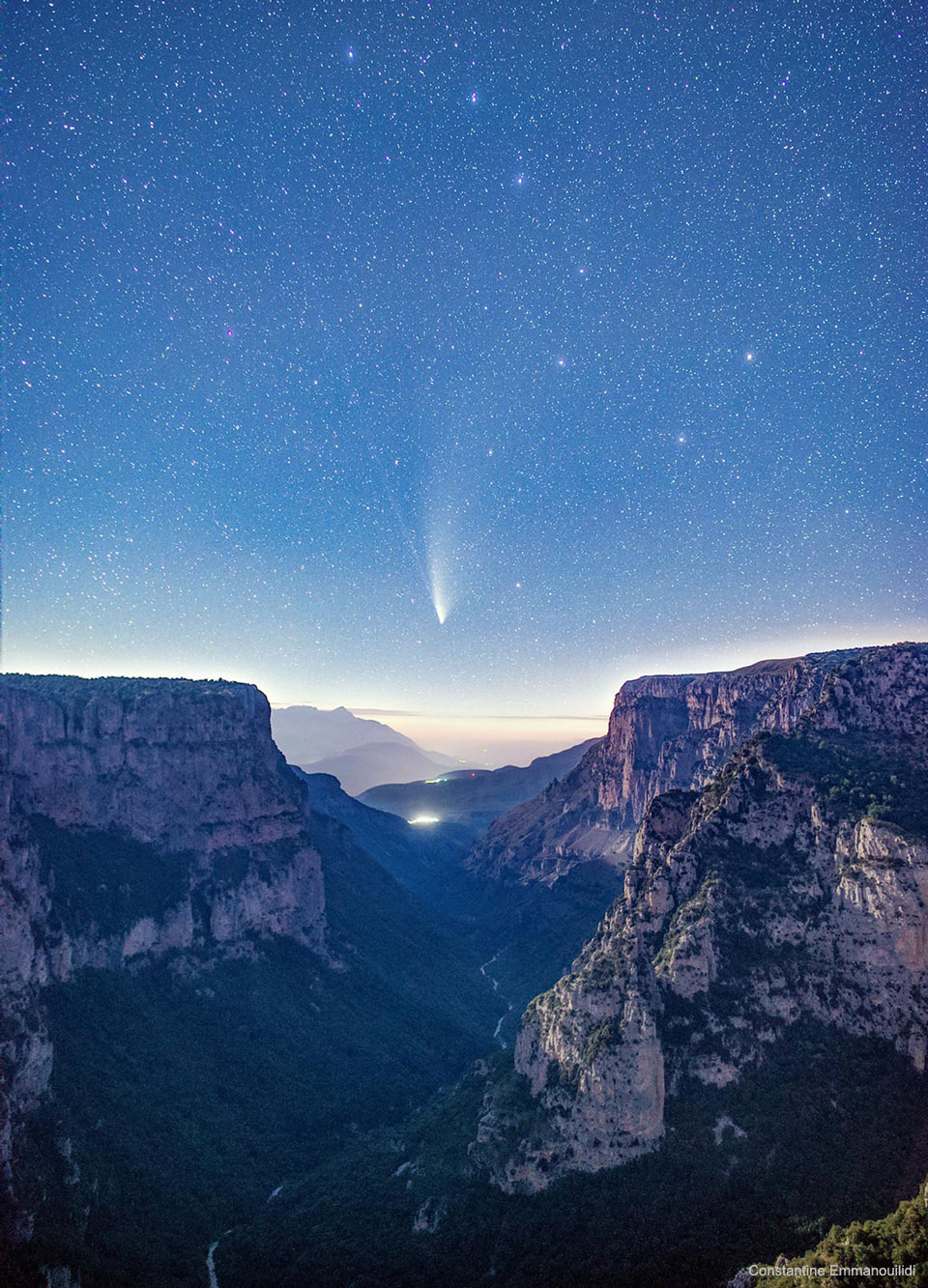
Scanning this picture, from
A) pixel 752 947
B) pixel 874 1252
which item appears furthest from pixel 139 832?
pixel 874 1252

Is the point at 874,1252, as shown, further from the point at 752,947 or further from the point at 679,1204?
the point at 752,947

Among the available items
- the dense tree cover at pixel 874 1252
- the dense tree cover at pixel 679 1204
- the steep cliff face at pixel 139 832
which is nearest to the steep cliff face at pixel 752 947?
the dense tree cover at pixel 679 1204

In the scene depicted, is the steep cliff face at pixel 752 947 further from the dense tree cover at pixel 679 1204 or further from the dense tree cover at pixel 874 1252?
the dense tree cover at pixel 874 1252

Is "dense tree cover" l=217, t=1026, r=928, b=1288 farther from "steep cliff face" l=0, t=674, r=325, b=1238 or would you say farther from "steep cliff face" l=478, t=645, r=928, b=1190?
"steep cliff face" l=0, t=674, r=325, b=1238

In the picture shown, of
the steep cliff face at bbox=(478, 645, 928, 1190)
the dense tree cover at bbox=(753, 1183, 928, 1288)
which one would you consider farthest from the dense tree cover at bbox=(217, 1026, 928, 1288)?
the dense tree cover at bbox=(753, 1183, 928, 1288)

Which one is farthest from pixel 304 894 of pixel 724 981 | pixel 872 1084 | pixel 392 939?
pixel 872 1084
